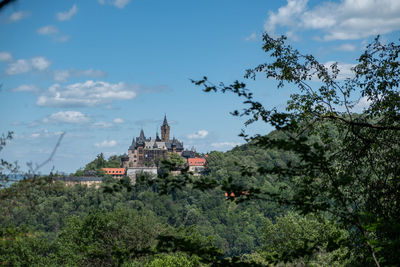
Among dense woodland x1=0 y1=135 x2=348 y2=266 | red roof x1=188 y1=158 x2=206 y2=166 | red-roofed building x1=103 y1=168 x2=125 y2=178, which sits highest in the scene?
red roof x1=188 y1=158 x2=206 y2=166

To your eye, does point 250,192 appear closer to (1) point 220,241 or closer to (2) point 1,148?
(2) point 1,148

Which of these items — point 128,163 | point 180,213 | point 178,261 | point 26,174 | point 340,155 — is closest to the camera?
point 26,174

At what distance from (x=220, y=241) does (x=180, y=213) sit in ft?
44.5

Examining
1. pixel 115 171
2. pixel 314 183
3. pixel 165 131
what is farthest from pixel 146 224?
pixel 165 131

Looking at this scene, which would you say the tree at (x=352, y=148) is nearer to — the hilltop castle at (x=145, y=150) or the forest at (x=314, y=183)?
the forest at (x=314, y=183)

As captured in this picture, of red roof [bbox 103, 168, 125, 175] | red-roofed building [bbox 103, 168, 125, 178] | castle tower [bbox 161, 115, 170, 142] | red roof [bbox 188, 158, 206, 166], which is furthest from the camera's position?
castle tower [bbox 161, 115, 170, 142]

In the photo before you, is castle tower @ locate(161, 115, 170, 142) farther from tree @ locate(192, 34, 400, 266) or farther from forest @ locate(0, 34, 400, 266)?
tree @ locate(192, 34, 400, 266)

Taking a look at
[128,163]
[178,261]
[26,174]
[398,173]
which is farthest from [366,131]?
[128,163]

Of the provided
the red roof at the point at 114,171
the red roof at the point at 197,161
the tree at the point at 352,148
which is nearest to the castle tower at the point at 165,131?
the red roof at the point at 197,161

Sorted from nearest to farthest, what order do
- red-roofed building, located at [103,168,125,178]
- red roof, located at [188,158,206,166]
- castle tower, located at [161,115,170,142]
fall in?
red-roofed building, located at [103,168,125,178]
red roof, located at [188,158,206,166]
castle tower, located at [161,115,170,142]

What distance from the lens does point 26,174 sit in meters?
5.04

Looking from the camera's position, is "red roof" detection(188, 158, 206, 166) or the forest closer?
the forest

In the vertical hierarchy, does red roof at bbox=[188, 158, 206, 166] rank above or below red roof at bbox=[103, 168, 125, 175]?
above

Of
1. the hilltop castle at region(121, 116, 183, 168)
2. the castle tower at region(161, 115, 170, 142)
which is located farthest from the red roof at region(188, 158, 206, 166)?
the castle tower at region(161, 115, 170, 142)
